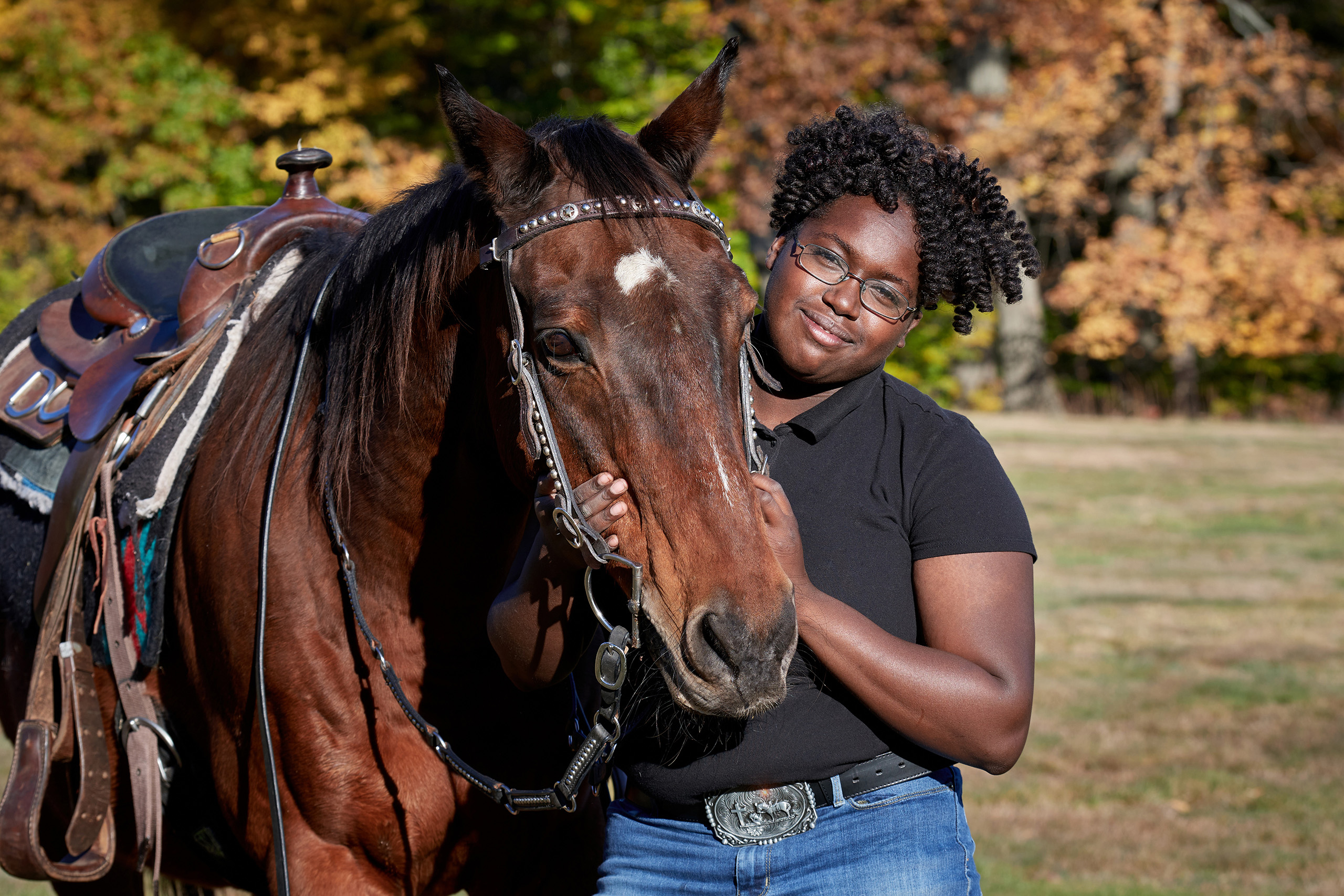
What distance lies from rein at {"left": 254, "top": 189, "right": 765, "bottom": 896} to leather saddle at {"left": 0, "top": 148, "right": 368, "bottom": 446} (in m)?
0.81

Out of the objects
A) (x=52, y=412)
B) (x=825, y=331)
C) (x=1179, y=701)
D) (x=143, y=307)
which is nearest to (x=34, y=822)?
(x=52, y=412)

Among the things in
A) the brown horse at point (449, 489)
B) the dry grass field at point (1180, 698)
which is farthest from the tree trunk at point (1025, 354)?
the brown horse at point (449, 489)

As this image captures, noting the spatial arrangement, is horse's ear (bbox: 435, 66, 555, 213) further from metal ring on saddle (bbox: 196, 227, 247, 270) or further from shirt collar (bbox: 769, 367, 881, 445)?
metal ring on saddle (bbox: 196, 227, 247, 270)

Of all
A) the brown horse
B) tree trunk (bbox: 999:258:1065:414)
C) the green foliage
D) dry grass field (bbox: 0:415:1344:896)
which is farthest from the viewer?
tree trunk (bbox: 999:258:1065:414)

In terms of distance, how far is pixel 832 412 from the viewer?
2.12 m

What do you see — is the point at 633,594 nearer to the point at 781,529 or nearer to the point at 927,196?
the point at 781,529

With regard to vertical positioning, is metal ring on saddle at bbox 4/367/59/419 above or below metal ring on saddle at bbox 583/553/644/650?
above

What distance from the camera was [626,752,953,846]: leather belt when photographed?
192 cm

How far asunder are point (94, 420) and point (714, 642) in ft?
6.08

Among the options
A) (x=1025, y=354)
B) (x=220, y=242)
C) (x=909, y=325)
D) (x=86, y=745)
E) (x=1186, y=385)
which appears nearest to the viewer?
(x=909, y=325)

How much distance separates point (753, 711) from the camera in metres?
1.63

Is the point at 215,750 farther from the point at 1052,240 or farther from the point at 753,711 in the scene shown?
the point at 1052,240

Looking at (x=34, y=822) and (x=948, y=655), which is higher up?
(x=948, y=655)

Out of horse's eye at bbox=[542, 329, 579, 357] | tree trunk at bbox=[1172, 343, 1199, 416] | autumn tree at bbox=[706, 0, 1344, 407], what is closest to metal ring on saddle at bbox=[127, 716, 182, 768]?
horse's eye at bbox=[542, 329, 579, 357]
